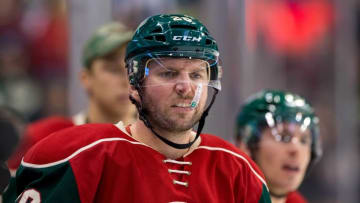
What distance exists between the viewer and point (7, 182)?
8.21ft

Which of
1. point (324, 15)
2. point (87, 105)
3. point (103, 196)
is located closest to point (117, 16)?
point (87, 105)

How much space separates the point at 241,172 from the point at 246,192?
0.07 m

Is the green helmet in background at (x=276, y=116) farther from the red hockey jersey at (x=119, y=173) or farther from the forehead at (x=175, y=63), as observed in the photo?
the forehead at (x=175, y=63)

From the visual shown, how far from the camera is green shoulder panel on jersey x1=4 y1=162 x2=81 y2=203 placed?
89.7 inches

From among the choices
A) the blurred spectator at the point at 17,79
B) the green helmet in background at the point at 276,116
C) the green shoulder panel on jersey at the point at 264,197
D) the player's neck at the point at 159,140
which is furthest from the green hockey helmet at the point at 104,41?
the green shoulder panel on jersey at the point at 264,197

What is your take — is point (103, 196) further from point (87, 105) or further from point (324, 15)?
point (324, 15)

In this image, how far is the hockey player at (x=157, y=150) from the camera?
7.59 ft

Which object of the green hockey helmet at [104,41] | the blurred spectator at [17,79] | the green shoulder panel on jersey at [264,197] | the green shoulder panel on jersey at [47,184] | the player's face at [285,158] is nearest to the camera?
the green shoulder panel on jersey at [47,184]

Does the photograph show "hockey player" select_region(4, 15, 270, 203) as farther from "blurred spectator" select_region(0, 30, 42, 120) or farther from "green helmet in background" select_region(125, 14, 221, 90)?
"blurred spectator" select_region(0, 30, 42, 120)

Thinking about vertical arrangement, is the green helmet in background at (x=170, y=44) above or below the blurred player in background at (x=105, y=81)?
above

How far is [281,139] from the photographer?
3.41 metres

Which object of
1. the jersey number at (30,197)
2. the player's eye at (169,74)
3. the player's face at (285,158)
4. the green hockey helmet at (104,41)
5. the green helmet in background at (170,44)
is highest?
the green helmet in background at (170,44)

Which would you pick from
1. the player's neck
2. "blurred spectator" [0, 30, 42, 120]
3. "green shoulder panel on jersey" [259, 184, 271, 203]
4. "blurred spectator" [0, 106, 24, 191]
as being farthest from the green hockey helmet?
"green shoulder panel on jersey" [259, 184, 271, 203]

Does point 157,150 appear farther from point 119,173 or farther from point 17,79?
point 17,79
